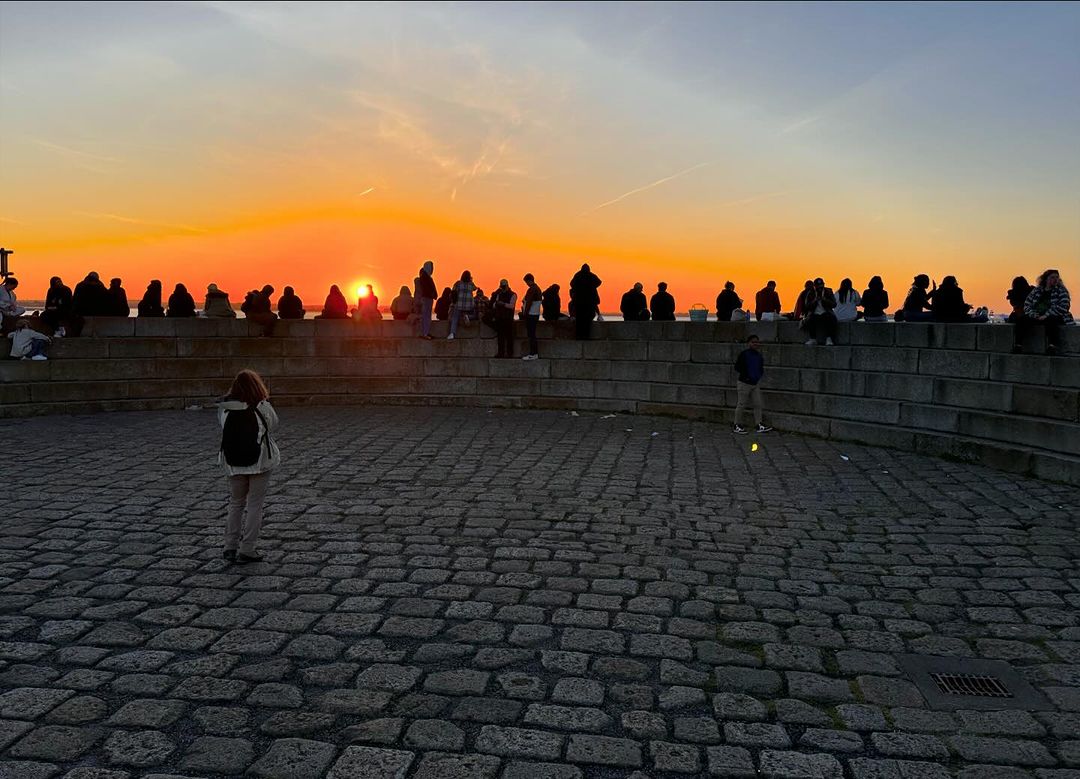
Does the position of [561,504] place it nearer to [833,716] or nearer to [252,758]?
[833,716]

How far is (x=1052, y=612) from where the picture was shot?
18.7 ft

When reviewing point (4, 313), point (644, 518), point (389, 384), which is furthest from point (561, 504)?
point (4, 313)

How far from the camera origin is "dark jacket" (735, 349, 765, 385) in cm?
1405

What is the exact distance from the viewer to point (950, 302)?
44.7 feet

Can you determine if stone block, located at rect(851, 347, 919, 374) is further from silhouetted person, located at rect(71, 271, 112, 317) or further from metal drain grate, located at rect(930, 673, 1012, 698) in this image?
silhouetted person, located at rect(71, 271, 112, 317)

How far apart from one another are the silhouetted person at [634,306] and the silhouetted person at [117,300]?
36.6ft

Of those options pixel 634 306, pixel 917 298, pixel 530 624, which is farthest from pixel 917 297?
pixel 530 624

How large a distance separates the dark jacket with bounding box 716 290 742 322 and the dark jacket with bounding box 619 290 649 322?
166 centimetres

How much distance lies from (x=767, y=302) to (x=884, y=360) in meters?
4.75

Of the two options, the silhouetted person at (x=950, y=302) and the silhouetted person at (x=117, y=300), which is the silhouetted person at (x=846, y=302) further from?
the silhouetted person at (x=117, y=300)

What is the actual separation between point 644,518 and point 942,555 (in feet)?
8.70

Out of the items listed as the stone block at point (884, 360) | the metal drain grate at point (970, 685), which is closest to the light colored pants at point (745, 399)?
the stone block at point (884, 360)

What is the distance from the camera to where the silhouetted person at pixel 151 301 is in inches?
721

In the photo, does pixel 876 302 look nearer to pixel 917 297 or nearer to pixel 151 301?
pixel 917 297
